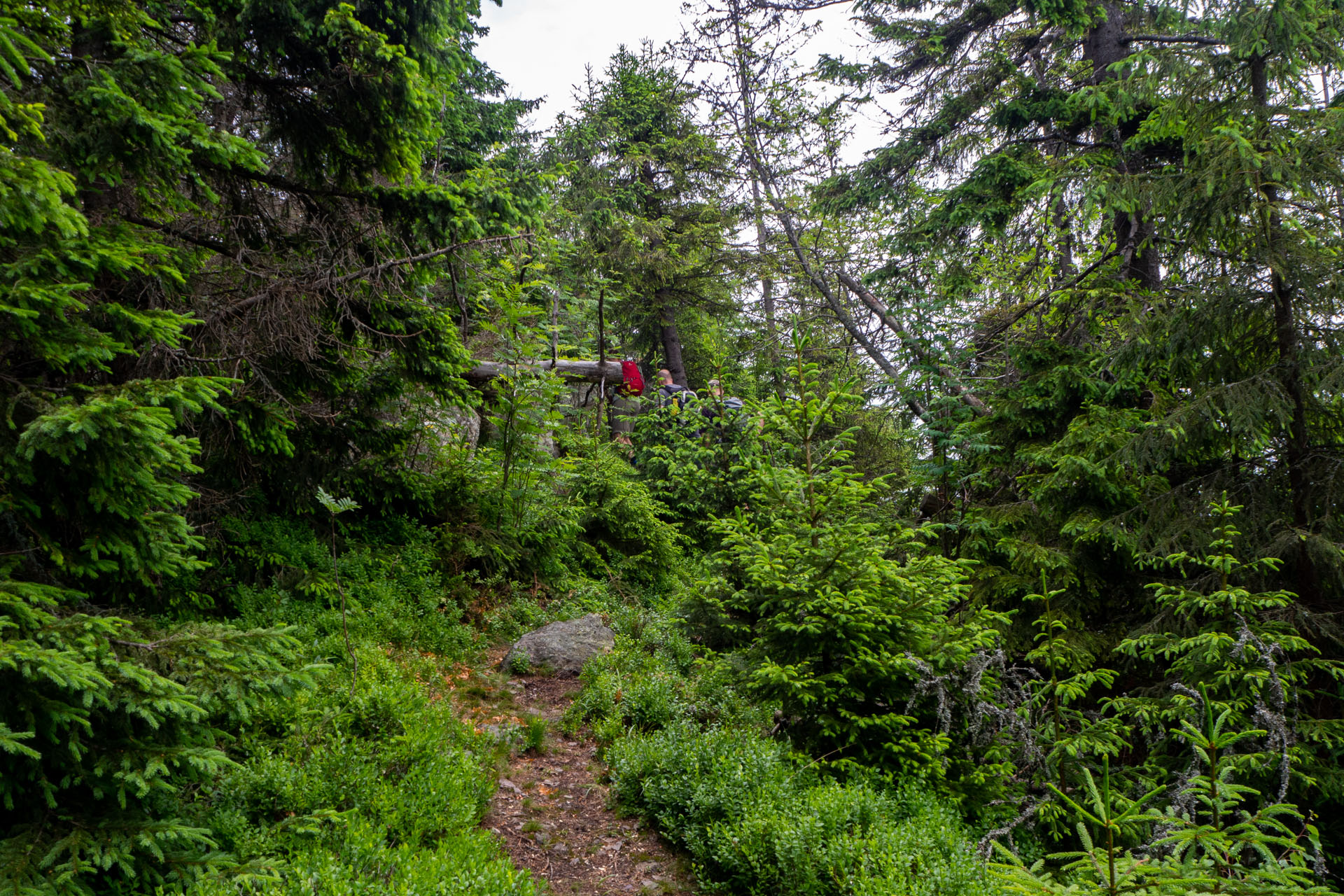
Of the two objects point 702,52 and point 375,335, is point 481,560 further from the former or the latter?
point 702,52

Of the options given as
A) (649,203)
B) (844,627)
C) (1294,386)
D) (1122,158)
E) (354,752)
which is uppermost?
→ (649,203)

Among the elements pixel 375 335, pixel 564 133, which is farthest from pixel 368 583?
pixel 564 133

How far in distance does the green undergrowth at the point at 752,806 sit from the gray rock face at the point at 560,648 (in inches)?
37.8

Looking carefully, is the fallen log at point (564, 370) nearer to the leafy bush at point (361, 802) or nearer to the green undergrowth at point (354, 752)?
the green undergrowth at point (354, 752)

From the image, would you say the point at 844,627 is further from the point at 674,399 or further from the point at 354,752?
the point at 674,399

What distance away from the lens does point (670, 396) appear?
14250 mm

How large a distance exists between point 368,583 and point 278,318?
2998mm

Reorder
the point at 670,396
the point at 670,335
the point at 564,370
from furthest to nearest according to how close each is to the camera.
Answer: the point at 670,335
the point at 670,396
the point at 564,370

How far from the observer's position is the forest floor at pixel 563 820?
4.50m

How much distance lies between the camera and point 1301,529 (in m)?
5.41

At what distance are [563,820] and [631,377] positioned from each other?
9350 mm

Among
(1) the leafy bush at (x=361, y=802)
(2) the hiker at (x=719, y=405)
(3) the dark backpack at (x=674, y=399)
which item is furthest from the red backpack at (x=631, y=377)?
(1) the leafy bush at (x=361, y=802)

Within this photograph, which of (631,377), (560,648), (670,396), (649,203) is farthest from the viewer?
(649,203)

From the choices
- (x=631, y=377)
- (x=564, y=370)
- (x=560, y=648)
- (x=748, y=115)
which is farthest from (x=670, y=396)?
(x=560, y=648)
